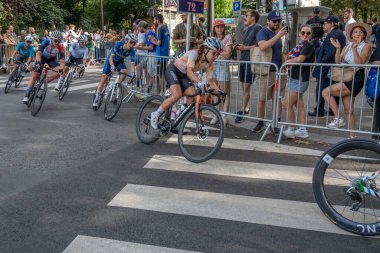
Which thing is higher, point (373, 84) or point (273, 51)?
point (273, 51)

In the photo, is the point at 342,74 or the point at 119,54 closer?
the point at 342,74

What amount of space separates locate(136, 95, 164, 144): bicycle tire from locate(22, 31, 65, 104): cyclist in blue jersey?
404 centimetres

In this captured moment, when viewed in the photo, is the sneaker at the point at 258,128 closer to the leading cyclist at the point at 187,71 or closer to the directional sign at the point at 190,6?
the leading cyclist at the point at 187,71

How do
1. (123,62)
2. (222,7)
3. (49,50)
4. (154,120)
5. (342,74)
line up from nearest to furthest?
(154,120) → (342,74) → (123,62) → (49,50) → (222,7)

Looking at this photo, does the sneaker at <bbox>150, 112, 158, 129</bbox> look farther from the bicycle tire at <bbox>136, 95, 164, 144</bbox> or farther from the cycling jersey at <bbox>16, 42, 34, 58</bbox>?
the cycling jersey at <bbox>16, 42, 34, 58</bbox>

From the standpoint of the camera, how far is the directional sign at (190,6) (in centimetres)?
920

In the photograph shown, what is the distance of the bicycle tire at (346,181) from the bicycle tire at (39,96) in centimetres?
678

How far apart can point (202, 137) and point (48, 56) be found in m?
6.06

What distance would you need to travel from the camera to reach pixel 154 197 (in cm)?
462

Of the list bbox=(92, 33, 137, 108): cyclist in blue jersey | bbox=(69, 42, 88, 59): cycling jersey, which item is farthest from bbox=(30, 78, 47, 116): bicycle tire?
bbox=(69, 42, 88, 59): cycling jersey

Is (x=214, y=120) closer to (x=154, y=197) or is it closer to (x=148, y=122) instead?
(x=148, y=122)

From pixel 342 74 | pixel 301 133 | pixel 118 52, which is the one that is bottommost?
pixel 301 133

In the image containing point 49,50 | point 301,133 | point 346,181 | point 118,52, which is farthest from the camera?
point 49,50

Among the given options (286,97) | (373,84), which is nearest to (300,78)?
(286,97)
